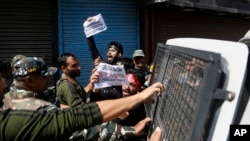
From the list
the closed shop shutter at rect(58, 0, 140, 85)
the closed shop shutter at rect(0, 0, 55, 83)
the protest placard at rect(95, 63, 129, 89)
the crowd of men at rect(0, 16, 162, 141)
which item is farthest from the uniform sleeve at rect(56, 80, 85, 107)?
the closed shop shutter at rect(58, 0, 140, 85)

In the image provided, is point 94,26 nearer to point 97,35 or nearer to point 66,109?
point 66,109

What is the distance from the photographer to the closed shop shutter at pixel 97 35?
28.1 ft

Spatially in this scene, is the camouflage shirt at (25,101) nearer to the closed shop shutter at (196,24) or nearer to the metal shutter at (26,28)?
the metal shutter at (26,28)

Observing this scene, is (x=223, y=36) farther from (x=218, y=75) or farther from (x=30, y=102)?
(x=218, y=75)

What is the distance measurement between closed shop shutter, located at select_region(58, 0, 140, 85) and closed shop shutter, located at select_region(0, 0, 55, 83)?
295 mm

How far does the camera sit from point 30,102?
102 inches

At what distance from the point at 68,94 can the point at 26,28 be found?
4640 mm

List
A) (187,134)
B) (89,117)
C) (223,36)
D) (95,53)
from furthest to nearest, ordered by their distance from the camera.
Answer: (223,36) < (95,53) < (89,117) < (187,134)

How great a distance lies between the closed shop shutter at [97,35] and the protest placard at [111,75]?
491 cm

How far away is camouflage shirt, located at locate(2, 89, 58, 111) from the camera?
2520mm

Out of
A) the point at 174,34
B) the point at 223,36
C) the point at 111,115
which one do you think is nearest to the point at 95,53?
the point at 111,115

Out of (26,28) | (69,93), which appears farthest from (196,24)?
(69,93)

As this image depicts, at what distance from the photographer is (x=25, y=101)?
2.60m

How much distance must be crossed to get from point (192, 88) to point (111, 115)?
559mm
